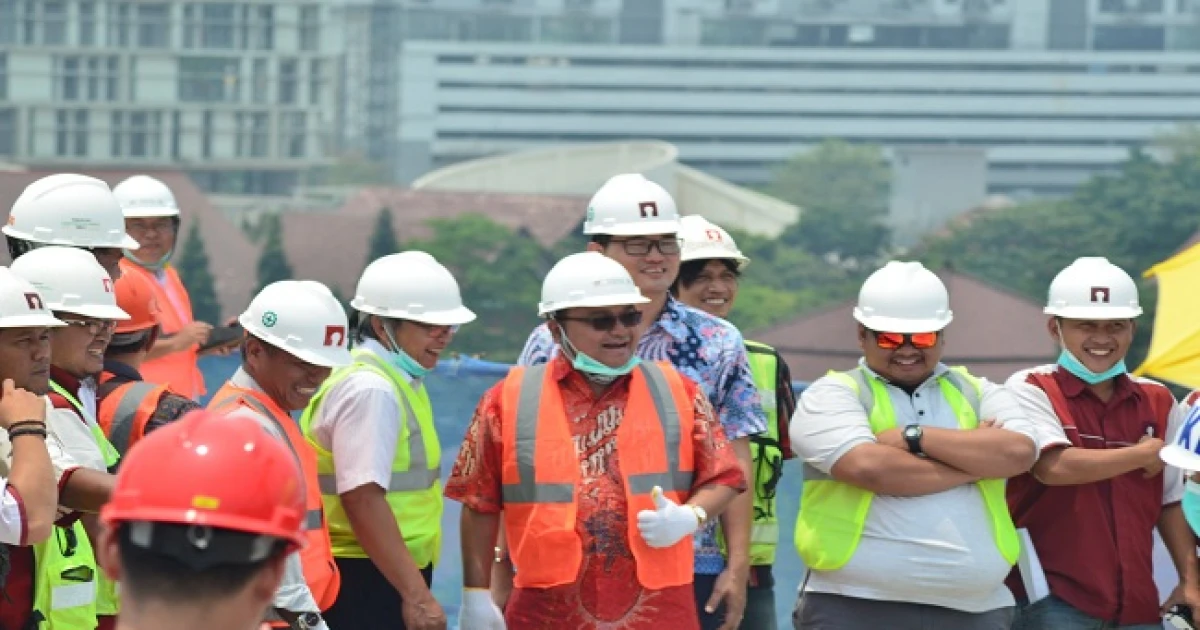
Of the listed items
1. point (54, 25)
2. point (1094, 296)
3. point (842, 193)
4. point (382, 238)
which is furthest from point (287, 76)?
point (1094, 296)

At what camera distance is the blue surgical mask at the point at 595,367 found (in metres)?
4.92

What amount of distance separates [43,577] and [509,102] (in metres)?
146

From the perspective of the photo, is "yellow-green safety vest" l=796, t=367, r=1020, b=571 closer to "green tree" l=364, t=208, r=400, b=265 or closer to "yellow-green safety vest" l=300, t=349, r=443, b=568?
"yellow-green safety vest" l=300, t=349, r=443, b=568

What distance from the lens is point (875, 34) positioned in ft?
500

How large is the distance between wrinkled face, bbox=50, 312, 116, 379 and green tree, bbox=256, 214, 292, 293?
79.6 meters

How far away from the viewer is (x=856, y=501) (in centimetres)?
543

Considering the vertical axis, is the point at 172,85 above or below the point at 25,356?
below

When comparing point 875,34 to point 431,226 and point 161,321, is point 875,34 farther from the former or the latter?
point 161,321

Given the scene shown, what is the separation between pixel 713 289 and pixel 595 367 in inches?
55.0

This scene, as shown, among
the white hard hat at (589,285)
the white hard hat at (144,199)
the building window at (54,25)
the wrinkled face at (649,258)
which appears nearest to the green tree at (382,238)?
the building window at (54,25)

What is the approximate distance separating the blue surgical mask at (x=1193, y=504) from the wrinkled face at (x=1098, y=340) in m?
0.60

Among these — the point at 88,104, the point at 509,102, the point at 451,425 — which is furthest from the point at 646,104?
the point at 451,425

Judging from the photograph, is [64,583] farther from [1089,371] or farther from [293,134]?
[293,134]

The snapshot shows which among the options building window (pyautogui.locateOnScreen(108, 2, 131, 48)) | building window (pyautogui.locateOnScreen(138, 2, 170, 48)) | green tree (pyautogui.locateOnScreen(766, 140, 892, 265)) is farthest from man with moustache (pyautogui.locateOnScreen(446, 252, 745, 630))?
building window (pyautogui.locateOnScreen(138, 2, 170, 48))
